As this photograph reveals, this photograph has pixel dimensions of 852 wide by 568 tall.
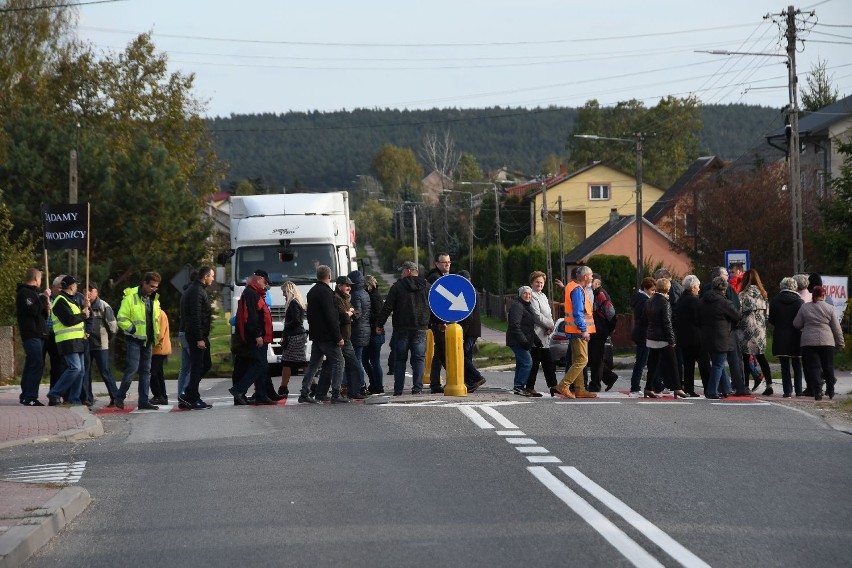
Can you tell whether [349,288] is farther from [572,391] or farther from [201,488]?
[201,488]

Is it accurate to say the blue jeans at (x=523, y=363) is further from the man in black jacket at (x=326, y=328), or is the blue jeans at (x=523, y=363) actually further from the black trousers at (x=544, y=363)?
the man in black jacket at (x=326, y=328)

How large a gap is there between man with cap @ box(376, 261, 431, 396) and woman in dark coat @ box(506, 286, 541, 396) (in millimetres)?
1170

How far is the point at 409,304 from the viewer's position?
717 inches

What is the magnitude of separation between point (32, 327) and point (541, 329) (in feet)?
22.9

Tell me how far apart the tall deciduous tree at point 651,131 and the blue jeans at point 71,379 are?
9749cm

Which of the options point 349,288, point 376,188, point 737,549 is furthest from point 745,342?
point 376,188

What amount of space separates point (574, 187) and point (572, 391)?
8212 cm

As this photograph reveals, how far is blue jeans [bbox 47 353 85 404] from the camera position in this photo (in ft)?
59.2

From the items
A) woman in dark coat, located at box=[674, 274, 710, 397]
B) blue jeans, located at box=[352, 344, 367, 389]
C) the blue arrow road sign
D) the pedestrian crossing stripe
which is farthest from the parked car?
the pedestrian crossing stripe

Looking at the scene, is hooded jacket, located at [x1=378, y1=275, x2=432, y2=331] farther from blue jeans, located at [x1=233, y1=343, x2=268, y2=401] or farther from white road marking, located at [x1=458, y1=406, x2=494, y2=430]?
white road marking, located at [x1=458, y1=406, x2=494, y2=430]

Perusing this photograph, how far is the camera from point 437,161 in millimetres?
133125

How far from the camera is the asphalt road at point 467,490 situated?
7.65m

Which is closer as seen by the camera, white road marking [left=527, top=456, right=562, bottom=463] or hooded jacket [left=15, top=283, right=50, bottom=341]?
white road marking [left=527, top=456, right=562, bottom=463]

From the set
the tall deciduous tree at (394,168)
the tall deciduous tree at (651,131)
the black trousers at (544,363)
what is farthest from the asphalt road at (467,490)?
the tall deciduous tree at (394,168)
